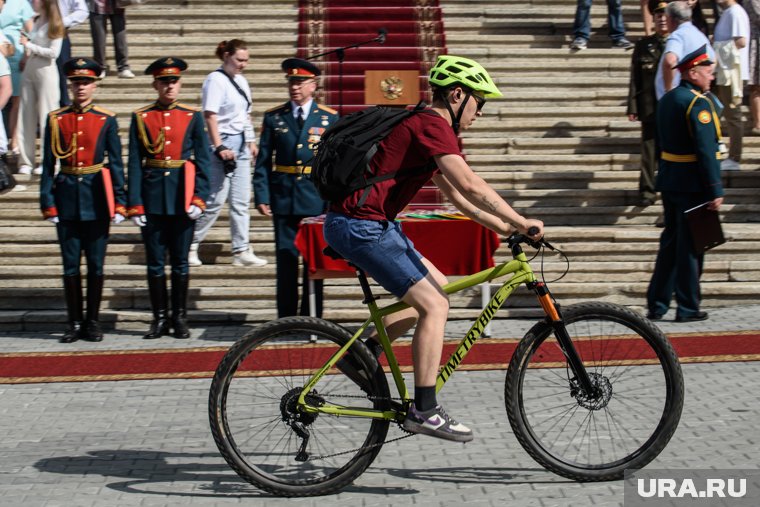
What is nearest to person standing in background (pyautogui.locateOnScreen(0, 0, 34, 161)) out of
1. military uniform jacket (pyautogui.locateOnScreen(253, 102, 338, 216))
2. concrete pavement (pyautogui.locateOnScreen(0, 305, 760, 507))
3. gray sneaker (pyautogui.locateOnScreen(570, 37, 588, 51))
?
military uniform jacket (pyautogui.locateOnScreen(253, 102, 338, 216))

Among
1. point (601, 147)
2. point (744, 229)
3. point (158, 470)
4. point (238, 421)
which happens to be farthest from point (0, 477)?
point (601, 147)

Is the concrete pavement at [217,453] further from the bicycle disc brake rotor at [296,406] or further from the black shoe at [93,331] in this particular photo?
the black shoe at [93,331]

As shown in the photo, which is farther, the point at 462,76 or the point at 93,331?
the point at 93,331

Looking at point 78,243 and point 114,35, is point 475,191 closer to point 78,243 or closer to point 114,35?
point 78,243

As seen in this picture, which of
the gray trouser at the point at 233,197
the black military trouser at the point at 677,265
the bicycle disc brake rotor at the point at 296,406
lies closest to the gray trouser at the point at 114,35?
the gray trouser at the point at 233,197

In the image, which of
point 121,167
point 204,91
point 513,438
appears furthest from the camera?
point 204,91

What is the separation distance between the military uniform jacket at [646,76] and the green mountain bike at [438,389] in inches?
259

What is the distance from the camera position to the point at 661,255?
1033 centimetres

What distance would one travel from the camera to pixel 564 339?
19.7ft

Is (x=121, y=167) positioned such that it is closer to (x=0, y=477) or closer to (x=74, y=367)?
(x=74, y=367)

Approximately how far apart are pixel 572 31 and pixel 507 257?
5.19 meters

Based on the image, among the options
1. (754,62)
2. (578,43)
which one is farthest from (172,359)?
(578,43)

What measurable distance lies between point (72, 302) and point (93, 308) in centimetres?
17

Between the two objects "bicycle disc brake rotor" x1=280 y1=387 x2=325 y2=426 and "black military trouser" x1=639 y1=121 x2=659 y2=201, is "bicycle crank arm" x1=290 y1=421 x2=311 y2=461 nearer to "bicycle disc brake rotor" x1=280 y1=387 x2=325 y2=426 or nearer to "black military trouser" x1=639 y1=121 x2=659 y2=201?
"bicycle disc brake rotor" x1=280 y1=387 x2=325 y2=426
